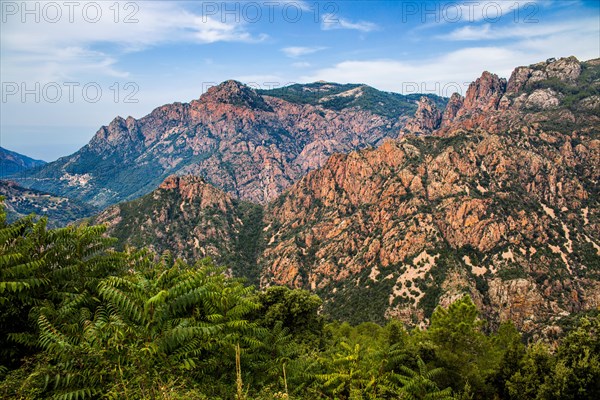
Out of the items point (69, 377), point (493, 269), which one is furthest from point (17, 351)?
point (493, 269)

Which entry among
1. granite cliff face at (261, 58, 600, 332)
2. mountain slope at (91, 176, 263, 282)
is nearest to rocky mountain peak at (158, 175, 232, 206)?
mountain slope at (91, 176, 263, 282)

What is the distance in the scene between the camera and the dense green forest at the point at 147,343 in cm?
687

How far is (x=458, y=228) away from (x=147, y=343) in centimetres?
12502

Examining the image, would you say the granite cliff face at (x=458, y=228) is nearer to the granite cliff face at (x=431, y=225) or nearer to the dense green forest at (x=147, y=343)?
the granite cliff face at (x=431, y=225)

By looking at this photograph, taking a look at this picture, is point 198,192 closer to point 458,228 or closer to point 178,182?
point 178,182

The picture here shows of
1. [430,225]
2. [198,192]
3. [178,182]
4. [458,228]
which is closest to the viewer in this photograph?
[458,228]

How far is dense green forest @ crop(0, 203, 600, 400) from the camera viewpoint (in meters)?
6.87

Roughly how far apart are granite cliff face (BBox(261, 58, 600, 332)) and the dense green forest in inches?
3159

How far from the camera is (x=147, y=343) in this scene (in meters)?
7.57

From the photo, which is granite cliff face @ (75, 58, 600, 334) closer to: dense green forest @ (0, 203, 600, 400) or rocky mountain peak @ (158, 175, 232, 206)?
rocky mountain peak @ (158, 175, 232, 206)

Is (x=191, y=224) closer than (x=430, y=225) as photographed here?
No

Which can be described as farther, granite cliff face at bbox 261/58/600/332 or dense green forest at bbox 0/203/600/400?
granite cliff face at bbox 261/58/600/332

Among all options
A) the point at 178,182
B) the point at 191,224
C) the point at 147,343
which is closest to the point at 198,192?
the point at 178,182

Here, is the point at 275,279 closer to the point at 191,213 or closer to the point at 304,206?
the point at 304,206
